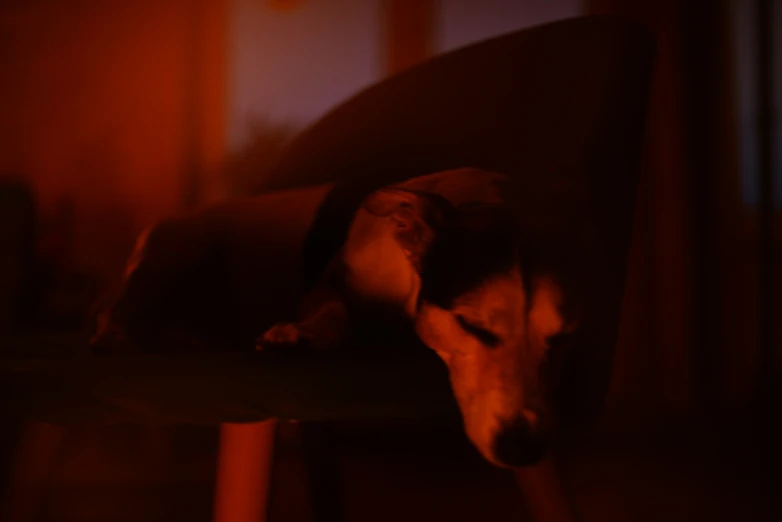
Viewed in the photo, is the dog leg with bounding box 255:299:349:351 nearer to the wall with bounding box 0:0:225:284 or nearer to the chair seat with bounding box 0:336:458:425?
the chair seat with bounding box 0:336:458:425

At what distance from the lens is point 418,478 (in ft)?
4.83

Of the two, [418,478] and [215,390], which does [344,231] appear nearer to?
[215,390]

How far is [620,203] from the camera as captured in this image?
84 centimetres

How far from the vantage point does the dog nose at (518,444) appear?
63 cm

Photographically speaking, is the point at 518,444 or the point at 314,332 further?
the point at 314,332

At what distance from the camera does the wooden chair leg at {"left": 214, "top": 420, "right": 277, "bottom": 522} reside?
0.64 metres

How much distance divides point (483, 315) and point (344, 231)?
38cm

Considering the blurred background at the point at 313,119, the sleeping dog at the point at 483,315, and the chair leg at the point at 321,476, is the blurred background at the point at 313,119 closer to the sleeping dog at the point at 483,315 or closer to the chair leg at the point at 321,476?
the chair leg at the point at 321,476

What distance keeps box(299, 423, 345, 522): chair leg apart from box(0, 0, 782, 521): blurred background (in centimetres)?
21

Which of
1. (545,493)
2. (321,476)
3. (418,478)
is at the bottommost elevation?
(418,478)

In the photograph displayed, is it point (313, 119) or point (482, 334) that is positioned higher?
point (482, 334)

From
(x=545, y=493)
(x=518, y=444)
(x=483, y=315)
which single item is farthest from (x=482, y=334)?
(x=545, y=493)

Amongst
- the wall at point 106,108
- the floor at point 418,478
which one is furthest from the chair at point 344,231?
the wall at point 106,108

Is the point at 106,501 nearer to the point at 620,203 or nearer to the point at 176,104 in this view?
the point at 620,203
